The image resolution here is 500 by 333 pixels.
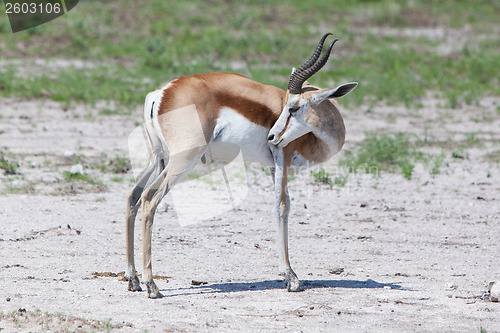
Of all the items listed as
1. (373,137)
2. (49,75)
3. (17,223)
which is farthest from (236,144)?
(49,75)

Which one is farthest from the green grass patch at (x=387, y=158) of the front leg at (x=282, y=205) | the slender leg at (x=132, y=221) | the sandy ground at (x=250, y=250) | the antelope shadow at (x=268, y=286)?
the slender leg at (x=132, y=221)

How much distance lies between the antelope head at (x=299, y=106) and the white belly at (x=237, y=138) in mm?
95

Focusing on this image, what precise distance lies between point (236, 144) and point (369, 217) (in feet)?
9.62

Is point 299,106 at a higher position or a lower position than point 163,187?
higher

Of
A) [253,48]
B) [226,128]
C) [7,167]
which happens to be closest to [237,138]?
[226,128]

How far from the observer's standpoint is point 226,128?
5707mm

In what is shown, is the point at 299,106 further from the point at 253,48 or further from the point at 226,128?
the point at 253,48

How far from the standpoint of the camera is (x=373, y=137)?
10.7 m

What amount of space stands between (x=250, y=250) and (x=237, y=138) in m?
1.62

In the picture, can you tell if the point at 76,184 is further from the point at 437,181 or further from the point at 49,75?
the point at 49,75

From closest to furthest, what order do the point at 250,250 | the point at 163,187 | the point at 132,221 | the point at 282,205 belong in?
the point at 163,187
the point at 132,221
the point at 282,205
the point at 250,250

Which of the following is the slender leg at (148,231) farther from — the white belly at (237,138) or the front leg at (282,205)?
the front leg at (282,205)

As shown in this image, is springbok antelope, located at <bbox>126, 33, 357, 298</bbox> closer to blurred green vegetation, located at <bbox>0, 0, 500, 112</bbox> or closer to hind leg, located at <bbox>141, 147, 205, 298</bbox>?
hind leg, located at <bbox>141, 147, 205, 298</bbox>

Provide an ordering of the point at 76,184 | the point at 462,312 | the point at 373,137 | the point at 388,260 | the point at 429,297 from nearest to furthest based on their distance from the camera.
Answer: the point at 462,312 < the point at 429,297 < the point at 388,260 < the point at 76,184 < the point at 373,137
